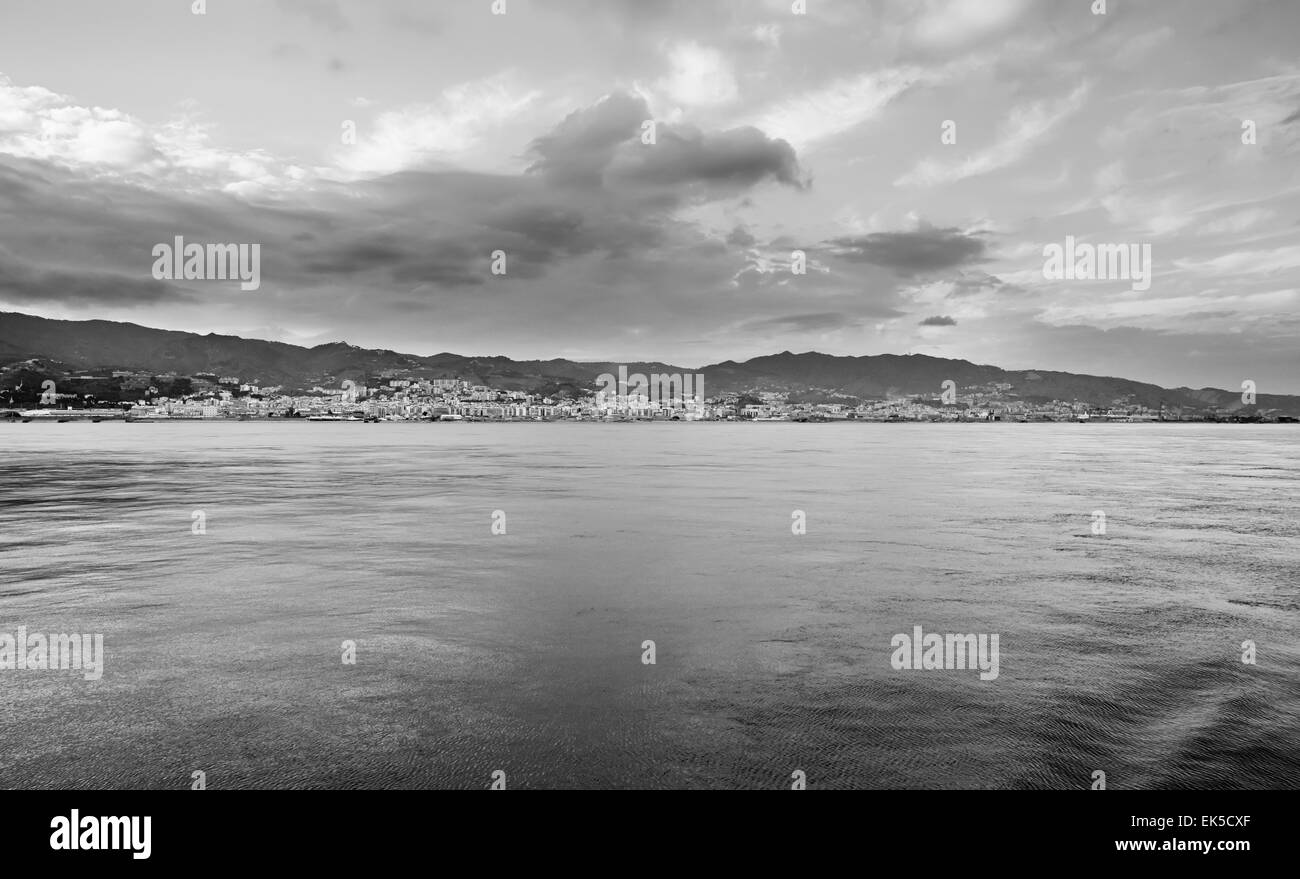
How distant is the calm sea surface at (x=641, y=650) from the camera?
26.0 ft

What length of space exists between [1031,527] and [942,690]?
18.4 meters

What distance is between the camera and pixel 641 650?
Answer: 11.8 m

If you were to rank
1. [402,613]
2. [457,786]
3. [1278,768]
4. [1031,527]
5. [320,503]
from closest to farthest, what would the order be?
[457,786], [1278,768], [402,613], [1031,527], [320,503]

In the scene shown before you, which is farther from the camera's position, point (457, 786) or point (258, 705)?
point (258, 705)

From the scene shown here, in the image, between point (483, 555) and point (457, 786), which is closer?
point (457, 786)

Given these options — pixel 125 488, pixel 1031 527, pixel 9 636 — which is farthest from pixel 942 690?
pixel 125 488

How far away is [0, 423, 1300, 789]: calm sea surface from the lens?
793 cm

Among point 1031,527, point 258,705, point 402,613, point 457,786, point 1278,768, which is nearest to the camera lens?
point 457,786

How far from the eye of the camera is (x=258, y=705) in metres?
9.33

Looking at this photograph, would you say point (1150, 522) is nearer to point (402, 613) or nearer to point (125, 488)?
point (402, 613)

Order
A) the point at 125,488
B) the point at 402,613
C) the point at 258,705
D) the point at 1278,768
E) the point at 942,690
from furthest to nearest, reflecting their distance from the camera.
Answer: the point at 125,488 → the point at 402,613 → the point at 942,690 → the point at 258,705 → the point at 1278,768
